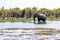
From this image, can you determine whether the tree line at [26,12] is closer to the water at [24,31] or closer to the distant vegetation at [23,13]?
the distant vegetation at [23,13]

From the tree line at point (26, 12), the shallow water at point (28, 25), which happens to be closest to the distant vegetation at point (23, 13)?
the tree line at point (26, 12)

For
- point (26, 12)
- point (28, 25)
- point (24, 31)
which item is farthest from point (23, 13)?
point (24, 31)

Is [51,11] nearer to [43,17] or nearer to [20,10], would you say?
[43,17]

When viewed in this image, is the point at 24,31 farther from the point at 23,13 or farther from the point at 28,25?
the point at 23,13

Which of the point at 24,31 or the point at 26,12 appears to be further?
the point at 24,31

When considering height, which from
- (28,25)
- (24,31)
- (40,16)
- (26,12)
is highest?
(26,12)

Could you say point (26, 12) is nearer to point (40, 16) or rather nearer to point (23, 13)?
point (23, 13)

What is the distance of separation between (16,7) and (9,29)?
1.90ft

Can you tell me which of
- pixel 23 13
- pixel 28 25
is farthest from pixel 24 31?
pixel 23 13

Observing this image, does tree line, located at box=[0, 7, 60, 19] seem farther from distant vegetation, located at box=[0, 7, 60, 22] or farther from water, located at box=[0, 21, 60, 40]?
water, located at box=[0, 21, 60, 40]

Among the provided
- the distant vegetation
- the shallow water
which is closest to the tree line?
the distant vegetation

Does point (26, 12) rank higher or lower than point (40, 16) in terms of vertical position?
higher

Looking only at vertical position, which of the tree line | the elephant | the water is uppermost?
the tree line

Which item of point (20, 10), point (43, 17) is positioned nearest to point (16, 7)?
point (20, 10)
